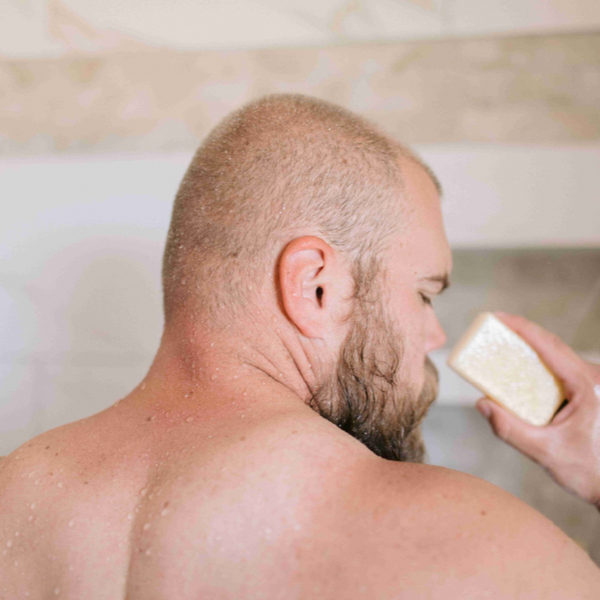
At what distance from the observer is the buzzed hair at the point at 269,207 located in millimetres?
604

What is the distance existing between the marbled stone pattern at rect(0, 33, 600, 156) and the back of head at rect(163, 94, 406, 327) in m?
0.68

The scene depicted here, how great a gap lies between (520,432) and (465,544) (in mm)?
500

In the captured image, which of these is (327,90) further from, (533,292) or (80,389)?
(80,389)

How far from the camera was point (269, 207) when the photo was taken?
0.61m

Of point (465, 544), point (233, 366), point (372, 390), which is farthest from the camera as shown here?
point (372, 390)

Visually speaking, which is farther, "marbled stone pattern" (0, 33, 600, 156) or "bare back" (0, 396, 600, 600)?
"marbled stone pattern" (0, 33, 600, 156)

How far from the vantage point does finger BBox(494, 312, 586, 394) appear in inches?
32.9

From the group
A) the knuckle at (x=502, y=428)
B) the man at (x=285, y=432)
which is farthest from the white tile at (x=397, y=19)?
the knuckle at (x=502, y=428)

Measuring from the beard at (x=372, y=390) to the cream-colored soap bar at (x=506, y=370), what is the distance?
0.11m

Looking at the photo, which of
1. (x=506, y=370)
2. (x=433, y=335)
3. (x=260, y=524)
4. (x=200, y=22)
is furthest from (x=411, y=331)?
(x=200, y=22)

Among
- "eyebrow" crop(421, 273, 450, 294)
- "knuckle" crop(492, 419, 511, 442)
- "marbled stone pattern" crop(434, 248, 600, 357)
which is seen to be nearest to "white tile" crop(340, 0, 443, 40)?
"marbled stone pattern" crop(434, 248, 600, 357)

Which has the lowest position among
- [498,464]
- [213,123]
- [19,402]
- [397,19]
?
[19,402]

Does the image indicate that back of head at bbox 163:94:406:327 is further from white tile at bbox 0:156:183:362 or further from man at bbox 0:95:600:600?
white tile at bbox 0:156:183:362

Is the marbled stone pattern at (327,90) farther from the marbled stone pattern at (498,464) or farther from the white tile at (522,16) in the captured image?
the marbled stone pattern at (498,464)
